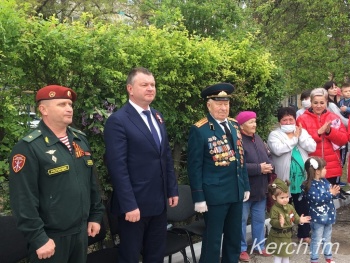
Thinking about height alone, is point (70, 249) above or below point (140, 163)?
below

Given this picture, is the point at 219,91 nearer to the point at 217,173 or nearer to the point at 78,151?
the point at 217,173

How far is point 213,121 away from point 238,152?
38 cm

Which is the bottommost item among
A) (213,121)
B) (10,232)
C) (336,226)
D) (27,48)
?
(336,226)

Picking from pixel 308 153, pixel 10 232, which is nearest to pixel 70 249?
pixel 10 232

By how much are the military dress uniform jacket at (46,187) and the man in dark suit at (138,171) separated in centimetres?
37

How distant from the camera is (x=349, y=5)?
11.6 meters

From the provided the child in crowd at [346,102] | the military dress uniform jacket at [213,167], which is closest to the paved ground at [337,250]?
the military dress uniform jacket at [213,167]

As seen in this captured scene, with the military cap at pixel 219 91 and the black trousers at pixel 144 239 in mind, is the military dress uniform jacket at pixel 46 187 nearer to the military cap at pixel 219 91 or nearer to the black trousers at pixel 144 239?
the black trousers at pixel 144 239

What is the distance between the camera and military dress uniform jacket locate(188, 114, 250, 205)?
370 centimetres

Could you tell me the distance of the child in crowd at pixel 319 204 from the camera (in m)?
4.23

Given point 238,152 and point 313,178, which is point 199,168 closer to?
point 238,152

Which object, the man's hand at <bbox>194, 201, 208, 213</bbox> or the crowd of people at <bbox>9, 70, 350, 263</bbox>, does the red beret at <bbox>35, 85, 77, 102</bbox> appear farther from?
the man's hand at <bbox>194, 201, 208, 213</bbox>

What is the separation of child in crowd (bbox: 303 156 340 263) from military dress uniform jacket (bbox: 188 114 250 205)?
3.10 ft

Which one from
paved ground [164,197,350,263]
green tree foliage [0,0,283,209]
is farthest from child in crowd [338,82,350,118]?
paved ground [164,197,350,263]
